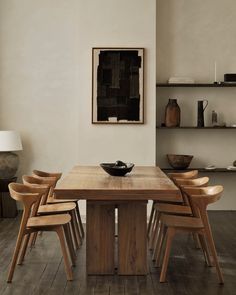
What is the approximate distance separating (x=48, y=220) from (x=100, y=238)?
0.48 metres

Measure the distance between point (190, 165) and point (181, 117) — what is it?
73cm

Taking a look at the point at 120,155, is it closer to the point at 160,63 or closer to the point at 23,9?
the point at 160,63

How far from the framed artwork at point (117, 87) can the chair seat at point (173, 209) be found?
7.39ft

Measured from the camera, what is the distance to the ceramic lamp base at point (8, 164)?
6922mm

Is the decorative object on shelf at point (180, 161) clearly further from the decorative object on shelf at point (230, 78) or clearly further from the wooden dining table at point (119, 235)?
the wooden dining table at point (119, 235)

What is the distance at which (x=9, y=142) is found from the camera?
22.5ft

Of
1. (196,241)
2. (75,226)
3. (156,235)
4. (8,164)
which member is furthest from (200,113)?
(8,164)

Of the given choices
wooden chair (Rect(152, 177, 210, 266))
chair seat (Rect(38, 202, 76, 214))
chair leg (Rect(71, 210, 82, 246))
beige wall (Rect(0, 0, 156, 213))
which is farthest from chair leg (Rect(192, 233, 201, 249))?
beige wall (Rect(0, 0, 156, 213))

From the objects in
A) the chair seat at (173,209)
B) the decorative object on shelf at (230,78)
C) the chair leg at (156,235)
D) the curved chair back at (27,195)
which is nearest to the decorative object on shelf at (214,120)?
the decorative object on shelf at (230,78)

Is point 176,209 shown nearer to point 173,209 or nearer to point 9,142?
point 173,209

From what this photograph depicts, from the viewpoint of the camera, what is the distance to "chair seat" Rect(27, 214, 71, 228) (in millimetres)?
4215

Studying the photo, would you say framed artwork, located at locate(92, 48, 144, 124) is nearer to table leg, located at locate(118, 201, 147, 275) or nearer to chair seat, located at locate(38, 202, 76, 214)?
chair seat, located at locate(38, 202, 76, 214)

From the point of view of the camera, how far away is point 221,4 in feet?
24.2

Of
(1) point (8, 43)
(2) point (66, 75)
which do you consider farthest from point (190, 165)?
(1) point (8, 43)
